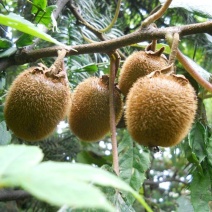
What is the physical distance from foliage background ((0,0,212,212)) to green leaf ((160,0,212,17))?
14mm

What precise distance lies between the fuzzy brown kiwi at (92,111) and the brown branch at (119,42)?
0.14 metres

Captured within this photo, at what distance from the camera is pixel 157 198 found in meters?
3.26

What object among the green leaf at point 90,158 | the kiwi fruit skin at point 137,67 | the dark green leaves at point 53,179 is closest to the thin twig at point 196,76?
the kiwi fruit skin at point 137,67

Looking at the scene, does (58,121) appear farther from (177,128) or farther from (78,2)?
(78,2)

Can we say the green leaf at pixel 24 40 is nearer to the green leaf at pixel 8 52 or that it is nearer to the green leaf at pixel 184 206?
the green leaf at pixel 8 52

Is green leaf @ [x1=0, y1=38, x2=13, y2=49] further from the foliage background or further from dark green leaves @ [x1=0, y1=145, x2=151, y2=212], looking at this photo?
dark green leaves @ [x1=0, y1=145, x2=151, y2=212]

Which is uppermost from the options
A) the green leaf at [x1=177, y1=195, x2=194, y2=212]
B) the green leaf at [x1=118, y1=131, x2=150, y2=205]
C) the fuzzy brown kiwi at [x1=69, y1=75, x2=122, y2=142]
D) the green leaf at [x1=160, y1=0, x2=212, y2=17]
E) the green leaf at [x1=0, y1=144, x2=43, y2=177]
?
the green leaf at [x1=160, y1=0, x2=212, y2=17]

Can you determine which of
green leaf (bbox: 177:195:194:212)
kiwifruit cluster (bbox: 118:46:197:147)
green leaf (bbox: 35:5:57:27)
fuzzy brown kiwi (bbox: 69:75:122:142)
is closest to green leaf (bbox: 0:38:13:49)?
green leaf (bbox: 35:5:57:27)

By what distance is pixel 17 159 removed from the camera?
42 cm

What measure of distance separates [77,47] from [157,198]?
2.31m

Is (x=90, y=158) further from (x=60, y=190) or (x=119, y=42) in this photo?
(x=60, y=190)

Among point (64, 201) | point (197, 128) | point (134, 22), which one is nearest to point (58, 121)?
point (197, 128)

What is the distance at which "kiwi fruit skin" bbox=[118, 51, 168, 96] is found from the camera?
1.20 metres

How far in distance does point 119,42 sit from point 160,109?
10.1 inches
